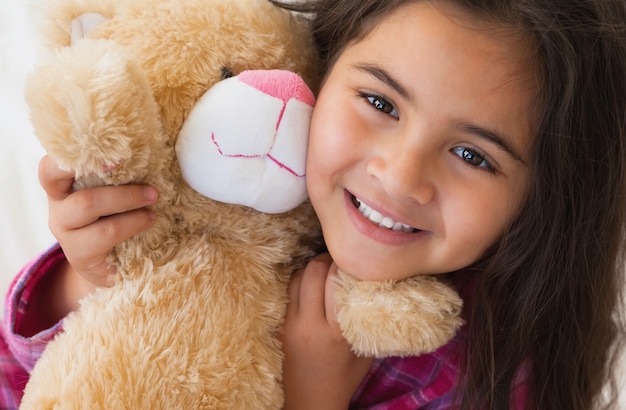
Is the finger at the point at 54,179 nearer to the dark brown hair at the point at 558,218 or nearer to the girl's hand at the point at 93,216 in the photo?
the girl's hand at the point at 93,216

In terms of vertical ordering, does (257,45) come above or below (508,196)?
above

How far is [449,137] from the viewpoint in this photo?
724 mm

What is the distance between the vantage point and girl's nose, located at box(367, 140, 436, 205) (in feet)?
2.34

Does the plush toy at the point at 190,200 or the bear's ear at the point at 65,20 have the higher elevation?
the bear's ear at the point at 65,20

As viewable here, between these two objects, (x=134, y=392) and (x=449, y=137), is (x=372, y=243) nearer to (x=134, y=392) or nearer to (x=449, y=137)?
(x=449, y=137)

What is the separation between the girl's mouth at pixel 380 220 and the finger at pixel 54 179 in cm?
33

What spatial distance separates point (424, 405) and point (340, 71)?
504 mm

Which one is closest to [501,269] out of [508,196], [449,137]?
[508,196]

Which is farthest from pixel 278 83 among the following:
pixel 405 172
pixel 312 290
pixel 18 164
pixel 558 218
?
pixel 18 164

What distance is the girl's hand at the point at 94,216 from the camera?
0.67 metres

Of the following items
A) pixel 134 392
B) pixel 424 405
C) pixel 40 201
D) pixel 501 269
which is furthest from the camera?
pixel 40 201

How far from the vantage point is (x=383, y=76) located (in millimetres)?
745

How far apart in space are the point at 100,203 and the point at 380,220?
314 mm

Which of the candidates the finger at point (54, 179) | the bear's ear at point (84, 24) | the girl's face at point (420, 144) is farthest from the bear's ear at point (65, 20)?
the girl's face at point (420, 144)
